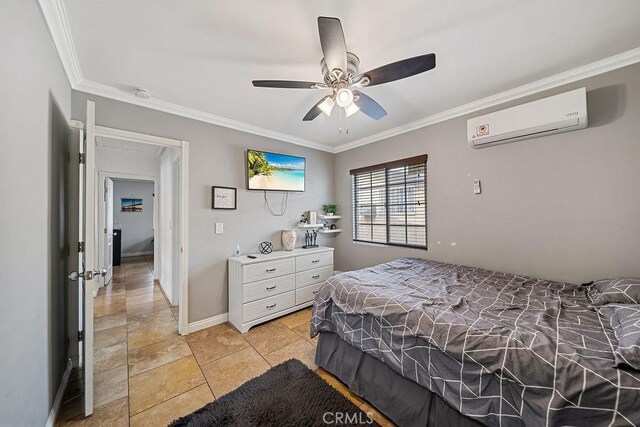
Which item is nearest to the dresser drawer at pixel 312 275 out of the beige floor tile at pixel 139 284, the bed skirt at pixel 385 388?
the bed skirt at pixel 385 388

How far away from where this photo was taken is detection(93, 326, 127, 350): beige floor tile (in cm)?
243

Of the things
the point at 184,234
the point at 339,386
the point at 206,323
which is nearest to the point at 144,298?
the point at 206,323

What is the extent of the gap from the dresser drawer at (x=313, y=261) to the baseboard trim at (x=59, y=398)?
2.21 metres

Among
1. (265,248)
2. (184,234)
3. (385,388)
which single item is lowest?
(385,388)

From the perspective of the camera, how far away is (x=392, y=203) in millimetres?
3479

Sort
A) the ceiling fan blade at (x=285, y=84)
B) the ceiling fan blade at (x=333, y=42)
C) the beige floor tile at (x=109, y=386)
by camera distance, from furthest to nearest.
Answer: the beige floor tile at (x=109, y=386) < the ceiling fan blade at (x=285, y=84) < the ceiling fan blade at (x=333, y=42)

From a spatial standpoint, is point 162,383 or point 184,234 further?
point 184,234

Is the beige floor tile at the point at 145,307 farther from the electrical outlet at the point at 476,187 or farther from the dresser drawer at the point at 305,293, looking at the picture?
the electrical outlet at the point at 476,187

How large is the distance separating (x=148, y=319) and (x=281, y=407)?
2363mm

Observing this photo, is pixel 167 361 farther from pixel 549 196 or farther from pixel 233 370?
pixel 549 196

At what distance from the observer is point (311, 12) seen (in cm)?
140

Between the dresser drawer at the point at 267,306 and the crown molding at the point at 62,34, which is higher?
the crown molding at the point at 62,34

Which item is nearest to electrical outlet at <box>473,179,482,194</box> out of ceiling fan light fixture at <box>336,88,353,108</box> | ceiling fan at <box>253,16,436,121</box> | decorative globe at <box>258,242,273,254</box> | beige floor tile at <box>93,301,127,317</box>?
ceiling fan at <box>253,16,436,121</box>

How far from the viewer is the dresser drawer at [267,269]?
270 centimetres
